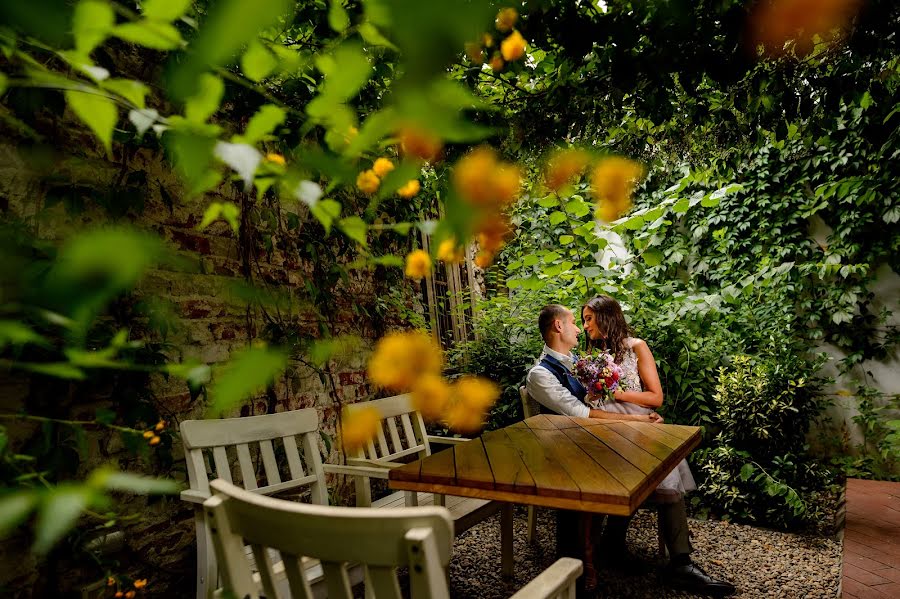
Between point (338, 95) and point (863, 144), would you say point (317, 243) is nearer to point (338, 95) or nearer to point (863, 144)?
point (338, 95)

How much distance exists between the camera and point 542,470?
6.19ft

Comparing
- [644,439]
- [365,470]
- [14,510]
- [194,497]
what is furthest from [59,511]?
[644,439]

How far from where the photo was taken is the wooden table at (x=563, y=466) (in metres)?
1.67

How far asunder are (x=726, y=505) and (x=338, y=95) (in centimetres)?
397

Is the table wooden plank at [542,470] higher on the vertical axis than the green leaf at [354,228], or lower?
lower

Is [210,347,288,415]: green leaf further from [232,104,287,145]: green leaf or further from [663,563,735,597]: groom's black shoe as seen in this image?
[663,563,735,597]: groom's black shoe

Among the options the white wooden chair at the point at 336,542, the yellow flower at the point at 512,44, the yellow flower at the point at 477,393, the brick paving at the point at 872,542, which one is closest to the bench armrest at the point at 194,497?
the white wooden chair at the point at 336,542

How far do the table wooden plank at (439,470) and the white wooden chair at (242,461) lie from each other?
0.74ft

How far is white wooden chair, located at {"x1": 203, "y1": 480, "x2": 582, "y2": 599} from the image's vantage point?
859mm

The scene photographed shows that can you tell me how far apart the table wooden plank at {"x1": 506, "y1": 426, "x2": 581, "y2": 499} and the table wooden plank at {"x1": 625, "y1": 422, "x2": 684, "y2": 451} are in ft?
1.66

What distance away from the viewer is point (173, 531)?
2.27m

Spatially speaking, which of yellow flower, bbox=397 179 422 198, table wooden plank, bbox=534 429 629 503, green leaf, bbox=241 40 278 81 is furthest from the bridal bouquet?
Result: green leaf, bbox=241 40 278 81

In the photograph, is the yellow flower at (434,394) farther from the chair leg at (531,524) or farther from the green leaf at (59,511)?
the green leaf at (59,511)

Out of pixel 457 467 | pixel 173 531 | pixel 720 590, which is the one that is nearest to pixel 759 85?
pixel 457 467
